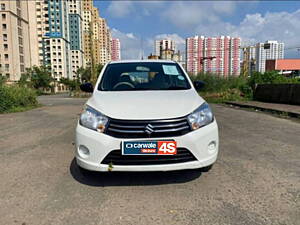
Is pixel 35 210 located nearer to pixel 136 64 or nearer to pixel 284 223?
pixel 284 223

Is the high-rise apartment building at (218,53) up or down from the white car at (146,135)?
up

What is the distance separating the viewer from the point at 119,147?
7.36ft

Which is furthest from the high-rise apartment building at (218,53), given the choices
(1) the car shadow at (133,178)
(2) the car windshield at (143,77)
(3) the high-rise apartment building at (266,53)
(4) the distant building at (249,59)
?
(1) the car shadow at (133,178)

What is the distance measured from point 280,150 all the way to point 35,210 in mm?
4014

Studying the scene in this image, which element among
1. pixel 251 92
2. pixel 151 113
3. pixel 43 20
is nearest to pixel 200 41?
pixel 251 92

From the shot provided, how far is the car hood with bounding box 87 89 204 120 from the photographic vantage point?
91.9 inches

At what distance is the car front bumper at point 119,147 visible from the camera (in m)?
2.28

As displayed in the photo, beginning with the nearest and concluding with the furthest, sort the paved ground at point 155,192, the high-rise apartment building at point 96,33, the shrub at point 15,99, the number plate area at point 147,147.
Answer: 1. the paved ground at point 155,192
2. the number plate area at point 147,147
3. the shrub at point 15,99
4. the high-rise apartment building at point 96,33

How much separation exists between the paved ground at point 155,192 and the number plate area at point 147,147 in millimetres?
535

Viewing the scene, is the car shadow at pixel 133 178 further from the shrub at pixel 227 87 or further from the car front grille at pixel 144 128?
the shrub at pixel 227 87

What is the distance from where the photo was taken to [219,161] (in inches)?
136

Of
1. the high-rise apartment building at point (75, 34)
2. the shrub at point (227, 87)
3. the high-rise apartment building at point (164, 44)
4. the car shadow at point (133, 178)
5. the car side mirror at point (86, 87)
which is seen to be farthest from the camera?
the high-rise apartment building at point (75, 34)

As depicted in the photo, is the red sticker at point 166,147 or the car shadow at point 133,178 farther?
the car shadow at point 133,178

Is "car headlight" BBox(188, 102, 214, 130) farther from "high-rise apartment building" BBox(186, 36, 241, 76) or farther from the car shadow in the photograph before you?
"high-rise apartment building" BBox(186, 36, 241, 76)
